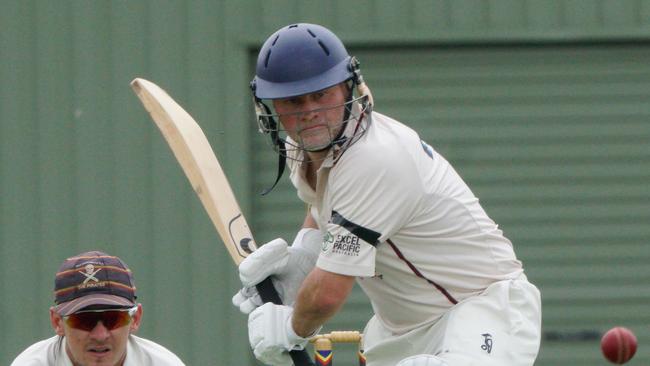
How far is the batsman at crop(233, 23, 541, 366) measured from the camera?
397 cm

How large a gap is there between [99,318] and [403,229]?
0.90 meters

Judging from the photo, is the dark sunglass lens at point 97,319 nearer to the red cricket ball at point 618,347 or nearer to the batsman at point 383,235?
the batsman at point 383,235

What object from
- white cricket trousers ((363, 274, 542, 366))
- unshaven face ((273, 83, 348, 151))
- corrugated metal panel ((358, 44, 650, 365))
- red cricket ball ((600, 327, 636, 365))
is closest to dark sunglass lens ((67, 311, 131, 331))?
unshaven face ((273, 83, 348, 151))

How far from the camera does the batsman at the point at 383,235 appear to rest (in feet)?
13.0

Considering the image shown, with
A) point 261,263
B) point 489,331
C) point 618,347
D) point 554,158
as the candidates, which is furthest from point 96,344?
point 554,158

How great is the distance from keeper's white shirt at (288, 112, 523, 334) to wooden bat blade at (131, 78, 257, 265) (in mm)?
602

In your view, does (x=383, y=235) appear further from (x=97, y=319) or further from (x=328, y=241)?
(x=97, y=319)

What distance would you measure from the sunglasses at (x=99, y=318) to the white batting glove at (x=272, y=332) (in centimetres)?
39

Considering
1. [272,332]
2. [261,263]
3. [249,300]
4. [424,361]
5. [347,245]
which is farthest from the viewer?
[249,300]

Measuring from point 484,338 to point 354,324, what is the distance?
343 cm

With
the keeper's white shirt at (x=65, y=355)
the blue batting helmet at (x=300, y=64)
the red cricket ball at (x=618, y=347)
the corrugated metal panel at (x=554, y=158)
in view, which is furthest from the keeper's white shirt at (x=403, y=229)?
the corrugated metal panel at (x=554, y=158)

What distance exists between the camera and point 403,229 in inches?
160

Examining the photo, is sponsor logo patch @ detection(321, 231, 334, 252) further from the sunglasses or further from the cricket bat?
the cricket bat

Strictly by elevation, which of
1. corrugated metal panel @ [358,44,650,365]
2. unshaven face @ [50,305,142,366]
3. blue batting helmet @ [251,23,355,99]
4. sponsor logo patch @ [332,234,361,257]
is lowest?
corrugated metal panel @ [358,44,650,365]
